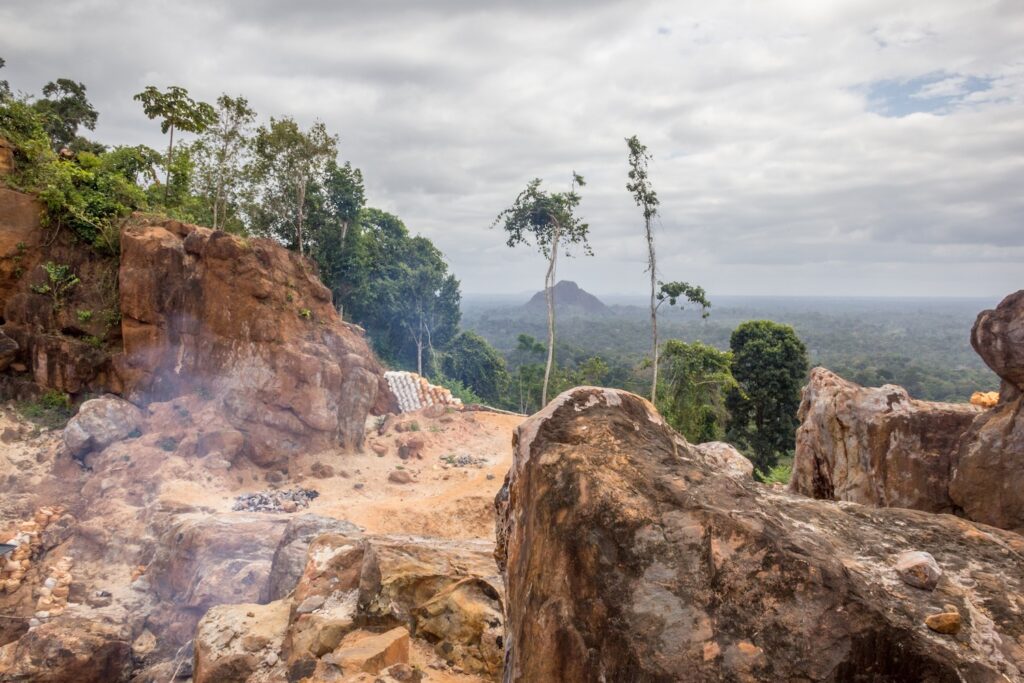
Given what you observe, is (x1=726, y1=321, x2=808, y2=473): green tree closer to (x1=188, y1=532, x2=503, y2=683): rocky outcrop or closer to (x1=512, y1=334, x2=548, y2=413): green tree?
(x1=512, y1=334, x2=548, y2=413): green tree

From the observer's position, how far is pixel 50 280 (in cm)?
1470

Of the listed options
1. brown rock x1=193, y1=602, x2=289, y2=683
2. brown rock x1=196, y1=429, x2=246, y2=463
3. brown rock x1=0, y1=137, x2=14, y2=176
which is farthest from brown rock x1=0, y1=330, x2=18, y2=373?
brown rock x1=193, y1=602, x2=289, y2=683

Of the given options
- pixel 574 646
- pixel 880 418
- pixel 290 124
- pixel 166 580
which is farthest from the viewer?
pixel 290 124

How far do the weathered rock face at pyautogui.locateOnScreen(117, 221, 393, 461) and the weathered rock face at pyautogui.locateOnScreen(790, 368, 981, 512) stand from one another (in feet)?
37.2

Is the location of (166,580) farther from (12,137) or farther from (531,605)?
(12,137)

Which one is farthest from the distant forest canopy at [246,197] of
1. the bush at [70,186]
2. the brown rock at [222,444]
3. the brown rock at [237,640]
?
the brown rock at [237,640]

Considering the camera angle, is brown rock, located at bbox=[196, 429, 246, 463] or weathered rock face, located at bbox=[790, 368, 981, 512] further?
brown rock, located at bbox=[196, 429, 246, 463]

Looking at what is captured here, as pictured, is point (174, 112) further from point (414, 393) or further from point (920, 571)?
point (920, 571)

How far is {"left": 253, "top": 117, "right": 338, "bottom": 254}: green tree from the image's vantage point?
20.5 m

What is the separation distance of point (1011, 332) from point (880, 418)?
5.42 ft

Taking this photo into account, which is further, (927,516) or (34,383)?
(34,383)

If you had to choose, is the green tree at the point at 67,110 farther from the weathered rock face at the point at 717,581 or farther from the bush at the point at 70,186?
the weathered rock face at the point at 717,581

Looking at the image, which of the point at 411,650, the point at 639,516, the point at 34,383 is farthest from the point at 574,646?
the point at 34,383

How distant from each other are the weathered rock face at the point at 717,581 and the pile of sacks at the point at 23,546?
10.6m
